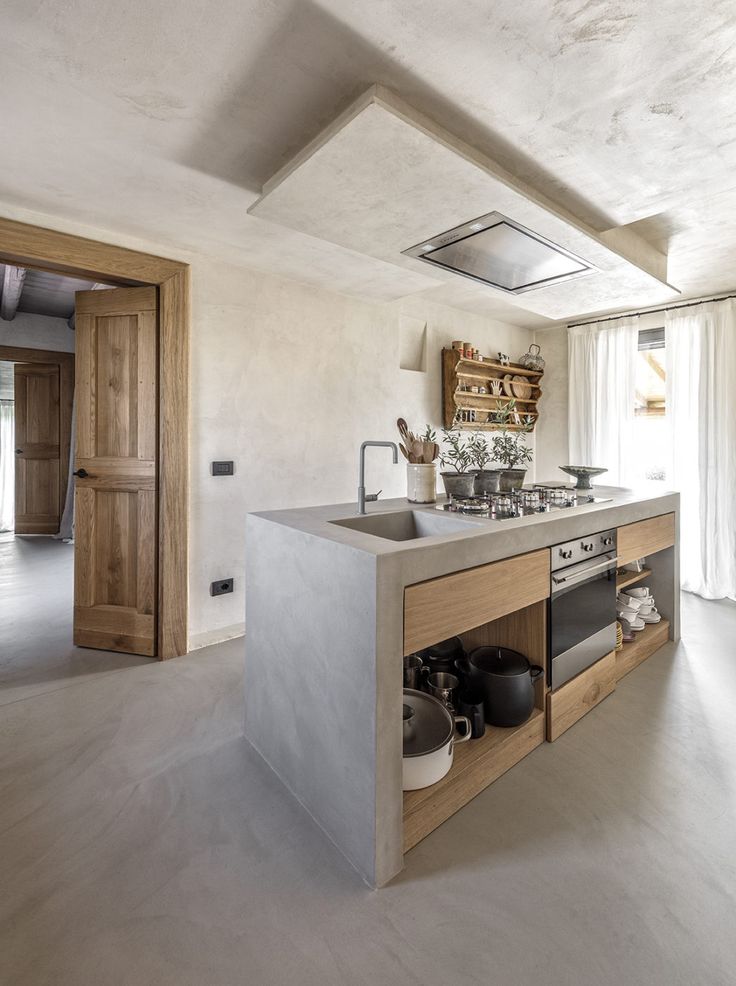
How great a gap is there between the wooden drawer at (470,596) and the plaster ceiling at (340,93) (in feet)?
4.91

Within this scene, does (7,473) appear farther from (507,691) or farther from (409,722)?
(507,691)

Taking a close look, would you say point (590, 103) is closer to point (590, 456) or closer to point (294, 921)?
point (294, 921)

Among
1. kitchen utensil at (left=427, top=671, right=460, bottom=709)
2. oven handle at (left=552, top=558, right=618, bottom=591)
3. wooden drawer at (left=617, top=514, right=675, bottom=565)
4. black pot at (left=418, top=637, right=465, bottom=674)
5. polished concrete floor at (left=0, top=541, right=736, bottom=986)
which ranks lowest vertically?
polished concrete floor at (left=0, top=541, right=736, bottom=986)

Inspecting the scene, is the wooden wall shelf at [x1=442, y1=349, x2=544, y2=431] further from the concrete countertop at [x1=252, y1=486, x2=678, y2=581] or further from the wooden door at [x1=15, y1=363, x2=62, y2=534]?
the wooden door at [x1=15, y1=363, x2=62, y2=534]

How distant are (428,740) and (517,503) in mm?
1079

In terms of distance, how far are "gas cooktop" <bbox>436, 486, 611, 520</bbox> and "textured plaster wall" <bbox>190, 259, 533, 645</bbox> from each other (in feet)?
4.77

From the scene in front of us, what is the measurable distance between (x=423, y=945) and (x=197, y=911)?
569 mm

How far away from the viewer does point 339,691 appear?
138cm

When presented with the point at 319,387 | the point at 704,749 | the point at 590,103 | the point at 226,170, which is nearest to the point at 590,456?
the point at 319,387

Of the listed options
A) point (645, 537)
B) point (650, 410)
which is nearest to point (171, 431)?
point (645, 537)

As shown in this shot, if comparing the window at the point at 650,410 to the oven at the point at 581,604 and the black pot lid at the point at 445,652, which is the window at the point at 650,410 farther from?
the black pot lid at the point at 445,652

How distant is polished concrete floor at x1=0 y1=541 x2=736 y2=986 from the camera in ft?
3.62

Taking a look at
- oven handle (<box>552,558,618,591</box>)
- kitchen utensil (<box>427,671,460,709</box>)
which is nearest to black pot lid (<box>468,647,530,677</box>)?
kitchen utensil (<box>427,671,460,709</box>)

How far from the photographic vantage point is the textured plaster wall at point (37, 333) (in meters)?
5.53
